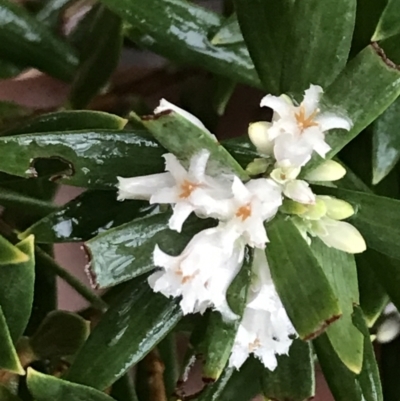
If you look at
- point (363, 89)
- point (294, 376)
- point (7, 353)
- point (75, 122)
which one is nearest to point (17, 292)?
point (7, 353)

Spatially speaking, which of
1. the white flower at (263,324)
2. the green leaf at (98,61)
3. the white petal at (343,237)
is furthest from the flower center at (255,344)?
the green leaf at (98,61)

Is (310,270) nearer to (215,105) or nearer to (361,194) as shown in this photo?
(361,194)

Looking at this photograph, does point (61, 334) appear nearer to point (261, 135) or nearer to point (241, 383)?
point (241, 383)

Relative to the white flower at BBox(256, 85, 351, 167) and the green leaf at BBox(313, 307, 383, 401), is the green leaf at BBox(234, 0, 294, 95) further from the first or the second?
the green leaf at BBox(313, 307, 383, 401)

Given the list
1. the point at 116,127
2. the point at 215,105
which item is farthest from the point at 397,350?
the point at 116,127

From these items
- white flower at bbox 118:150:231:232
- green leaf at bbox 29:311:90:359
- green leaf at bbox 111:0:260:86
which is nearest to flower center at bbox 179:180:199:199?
white flower at bbox 118:150:231:232

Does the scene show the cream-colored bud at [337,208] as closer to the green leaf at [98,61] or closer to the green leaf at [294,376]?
the green leaf at [294,376]
